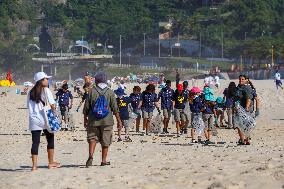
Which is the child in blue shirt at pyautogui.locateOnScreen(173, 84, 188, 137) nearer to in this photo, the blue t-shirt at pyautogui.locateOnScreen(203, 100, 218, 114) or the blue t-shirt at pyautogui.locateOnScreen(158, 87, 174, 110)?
the blue t-shirt at pyautogui.locateOnScreen(158, 87, 174, 110)

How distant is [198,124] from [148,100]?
301 cm

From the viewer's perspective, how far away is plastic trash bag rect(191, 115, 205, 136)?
15.4m

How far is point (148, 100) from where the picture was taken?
18266 millimetres

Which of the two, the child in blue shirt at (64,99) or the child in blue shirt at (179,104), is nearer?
the child in blue shirt at (179,104)

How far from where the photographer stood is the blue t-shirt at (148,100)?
1822 centimetres

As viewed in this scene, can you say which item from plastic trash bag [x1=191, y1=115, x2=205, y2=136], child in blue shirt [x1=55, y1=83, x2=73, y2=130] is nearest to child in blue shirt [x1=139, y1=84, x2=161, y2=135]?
child in blue shirt [x1=55, y1=83, x2=73, y2=130]

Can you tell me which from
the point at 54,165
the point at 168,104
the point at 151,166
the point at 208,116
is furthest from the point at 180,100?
the point at 54,165

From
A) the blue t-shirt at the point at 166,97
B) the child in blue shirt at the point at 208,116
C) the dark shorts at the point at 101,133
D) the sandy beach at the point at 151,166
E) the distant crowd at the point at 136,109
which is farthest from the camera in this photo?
the blue t-shirt at the point at 166,97

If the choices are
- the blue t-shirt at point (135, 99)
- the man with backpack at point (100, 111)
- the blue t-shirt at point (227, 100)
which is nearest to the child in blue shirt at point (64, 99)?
the blue t-shirt at point (135, 99)

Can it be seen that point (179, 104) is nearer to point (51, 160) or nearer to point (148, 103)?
point (148, 103)

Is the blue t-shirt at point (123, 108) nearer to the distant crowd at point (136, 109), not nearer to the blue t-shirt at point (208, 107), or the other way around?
the distant crowd at point (136, 109)

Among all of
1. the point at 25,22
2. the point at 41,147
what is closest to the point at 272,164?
the point at 41,147

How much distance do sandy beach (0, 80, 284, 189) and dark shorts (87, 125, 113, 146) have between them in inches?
14.3

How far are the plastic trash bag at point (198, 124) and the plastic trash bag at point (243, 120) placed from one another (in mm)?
1670
